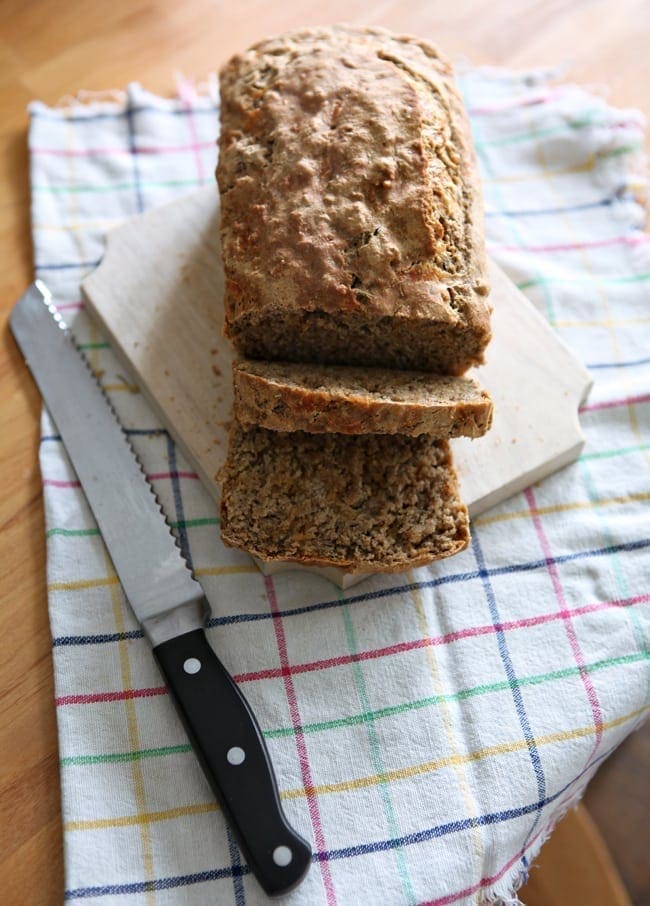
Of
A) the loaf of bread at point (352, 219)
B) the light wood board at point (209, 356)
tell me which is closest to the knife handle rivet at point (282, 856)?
the light wood board at point (209, 356)

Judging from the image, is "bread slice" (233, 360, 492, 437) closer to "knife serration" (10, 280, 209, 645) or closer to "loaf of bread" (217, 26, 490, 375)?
"loaf of bread" (217, 26, 490, 375)

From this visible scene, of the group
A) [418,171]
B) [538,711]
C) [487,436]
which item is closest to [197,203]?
[418,171]

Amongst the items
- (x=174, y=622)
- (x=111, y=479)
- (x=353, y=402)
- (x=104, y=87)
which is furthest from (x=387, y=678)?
(x=104, y=87)

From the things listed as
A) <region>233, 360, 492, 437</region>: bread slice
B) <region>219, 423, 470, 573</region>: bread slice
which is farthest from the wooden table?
<region>233, 360, 492, 437</region>: bread slice

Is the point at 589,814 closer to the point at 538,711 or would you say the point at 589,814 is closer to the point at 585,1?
the point at 538,711

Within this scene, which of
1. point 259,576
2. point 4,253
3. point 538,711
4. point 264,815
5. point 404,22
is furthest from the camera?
point 404,22

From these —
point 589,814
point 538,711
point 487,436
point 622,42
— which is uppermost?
point 622,42

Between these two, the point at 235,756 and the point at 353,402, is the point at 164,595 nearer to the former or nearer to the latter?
the point at 235,756
